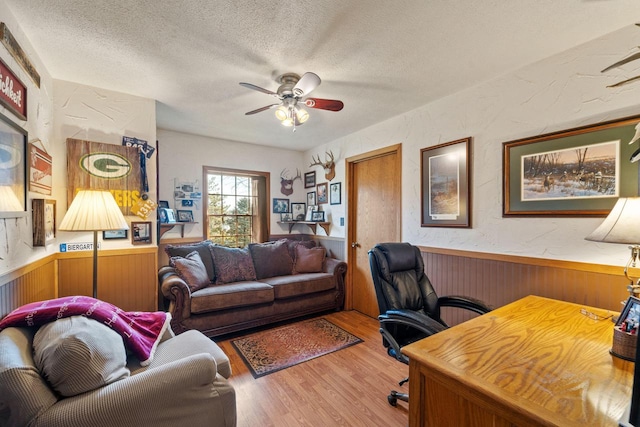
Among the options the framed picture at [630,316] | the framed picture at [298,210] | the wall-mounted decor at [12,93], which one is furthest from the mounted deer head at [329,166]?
the framed picture at [630,316]

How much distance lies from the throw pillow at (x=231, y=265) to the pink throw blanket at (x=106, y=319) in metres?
1.44

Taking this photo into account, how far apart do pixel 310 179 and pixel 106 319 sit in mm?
3526

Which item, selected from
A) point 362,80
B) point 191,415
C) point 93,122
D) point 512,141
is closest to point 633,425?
point 191,415

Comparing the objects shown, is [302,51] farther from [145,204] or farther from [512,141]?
[145,204]

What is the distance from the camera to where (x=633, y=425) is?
0.62 metres

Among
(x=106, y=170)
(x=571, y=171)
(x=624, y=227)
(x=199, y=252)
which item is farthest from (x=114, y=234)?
(x=571, y=171)

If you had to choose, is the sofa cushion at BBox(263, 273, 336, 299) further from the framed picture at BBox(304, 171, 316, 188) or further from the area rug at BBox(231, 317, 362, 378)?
the framed picture at BBox(304, 171, 316, 188)

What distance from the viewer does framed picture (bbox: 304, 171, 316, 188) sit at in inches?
179

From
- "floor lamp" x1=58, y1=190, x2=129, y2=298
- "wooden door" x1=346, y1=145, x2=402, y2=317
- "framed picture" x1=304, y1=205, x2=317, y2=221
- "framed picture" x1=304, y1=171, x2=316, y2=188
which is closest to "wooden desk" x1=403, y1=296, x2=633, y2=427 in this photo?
"wooden door" x1=346, y1=145, x2=402, y2=317

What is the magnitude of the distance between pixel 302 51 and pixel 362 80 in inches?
25.3

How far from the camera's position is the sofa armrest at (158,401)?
997 mm

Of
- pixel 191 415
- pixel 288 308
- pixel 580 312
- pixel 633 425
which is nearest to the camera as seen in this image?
pixel 633 425

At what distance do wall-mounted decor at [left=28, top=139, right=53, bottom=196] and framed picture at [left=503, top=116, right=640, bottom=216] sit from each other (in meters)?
3.36

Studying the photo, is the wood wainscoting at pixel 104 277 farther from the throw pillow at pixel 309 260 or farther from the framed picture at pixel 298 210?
the framed picture at pixel 298 210
